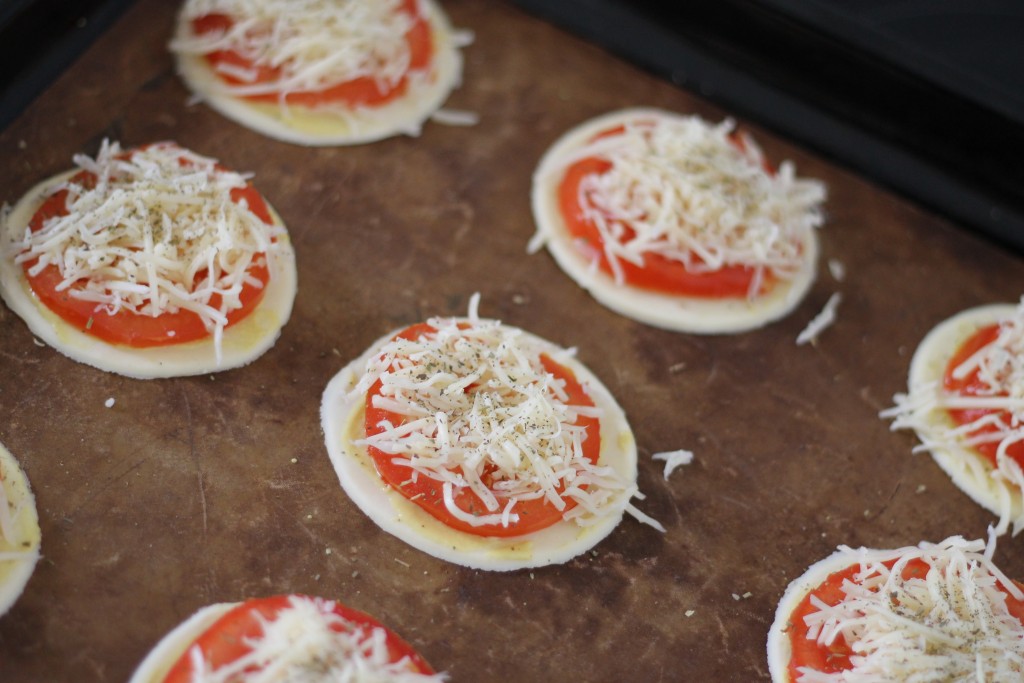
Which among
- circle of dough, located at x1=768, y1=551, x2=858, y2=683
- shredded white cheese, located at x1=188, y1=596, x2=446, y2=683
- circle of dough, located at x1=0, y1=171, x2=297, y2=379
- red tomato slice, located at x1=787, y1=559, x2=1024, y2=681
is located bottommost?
circle of dough, located at x1=768, y1=551, x2=858, y2=683

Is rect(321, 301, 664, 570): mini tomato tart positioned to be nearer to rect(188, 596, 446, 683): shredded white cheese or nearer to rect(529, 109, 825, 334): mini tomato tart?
rect(188, 596, 446, 683): shredded white cheese

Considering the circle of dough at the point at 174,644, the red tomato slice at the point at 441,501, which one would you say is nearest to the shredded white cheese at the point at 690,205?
the red tomato slice at the point at 441,501

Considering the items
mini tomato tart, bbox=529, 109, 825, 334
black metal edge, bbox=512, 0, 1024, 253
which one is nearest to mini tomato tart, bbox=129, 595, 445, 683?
mini tomato tart, bbox=529, 109, 825, 334

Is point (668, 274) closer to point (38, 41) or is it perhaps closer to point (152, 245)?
point (152, 245)

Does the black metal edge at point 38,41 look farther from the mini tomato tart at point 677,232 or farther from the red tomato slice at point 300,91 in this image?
the mini tomato tart at point 677,232

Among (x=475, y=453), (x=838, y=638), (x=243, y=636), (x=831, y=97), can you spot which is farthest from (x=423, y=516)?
(x=831, y=97)
